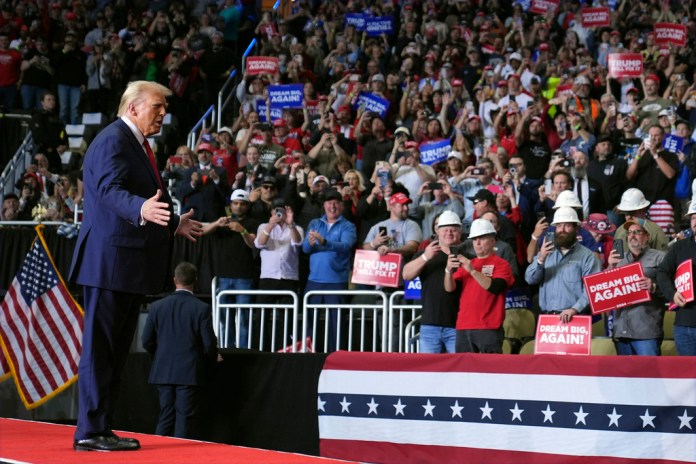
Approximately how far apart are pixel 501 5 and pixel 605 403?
44.3 feet

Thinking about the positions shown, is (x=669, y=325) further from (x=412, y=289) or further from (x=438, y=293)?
(x=412, y=289)

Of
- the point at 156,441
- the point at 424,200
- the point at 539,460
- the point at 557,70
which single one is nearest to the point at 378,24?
the point at 557,70

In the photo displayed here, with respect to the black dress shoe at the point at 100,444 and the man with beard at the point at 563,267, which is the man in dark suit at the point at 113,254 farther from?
the man with beard at the point at 563,267

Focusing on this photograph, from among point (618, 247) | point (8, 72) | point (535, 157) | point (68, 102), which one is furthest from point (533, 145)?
point (8, 72)

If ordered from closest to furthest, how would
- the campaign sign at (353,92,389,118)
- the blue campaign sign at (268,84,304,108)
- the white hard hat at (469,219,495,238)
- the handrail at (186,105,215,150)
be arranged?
the white hard hat at (469,219,495,238), the campaign sign at (353,92,389,118), the blue campaign sign at (268,84,304,108), the handrail at (186,105,215,150)

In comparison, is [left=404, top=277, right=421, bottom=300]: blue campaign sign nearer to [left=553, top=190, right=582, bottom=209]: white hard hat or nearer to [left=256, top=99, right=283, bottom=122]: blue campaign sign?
[left=553, top=190, right=582, bottom=209]: white hard hat

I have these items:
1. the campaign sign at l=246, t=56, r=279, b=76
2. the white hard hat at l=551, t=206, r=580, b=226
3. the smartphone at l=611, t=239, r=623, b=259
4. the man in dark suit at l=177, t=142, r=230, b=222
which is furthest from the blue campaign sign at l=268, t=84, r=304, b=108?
the smartphone at l=611, t=239, r=623, b=259

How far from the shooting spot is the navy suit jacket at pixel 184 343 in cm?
980

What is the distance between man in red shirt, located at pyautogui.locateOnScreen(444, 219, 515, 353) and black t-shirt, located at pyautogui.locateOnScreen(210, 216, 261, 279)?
11.5 feet

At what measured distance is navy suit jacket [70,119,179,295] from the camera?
5.40 metres

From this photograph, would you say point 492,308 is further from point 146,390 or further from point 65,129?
point 65,129

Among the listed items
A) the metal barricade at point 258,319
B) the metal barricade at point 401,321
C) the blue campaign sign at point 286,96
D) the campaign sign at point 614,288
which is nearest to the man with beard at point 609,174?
the metal barricade at point 401,321

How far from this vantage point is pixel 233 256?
1302 cm

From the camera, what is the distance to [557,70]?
16891 millimetres
